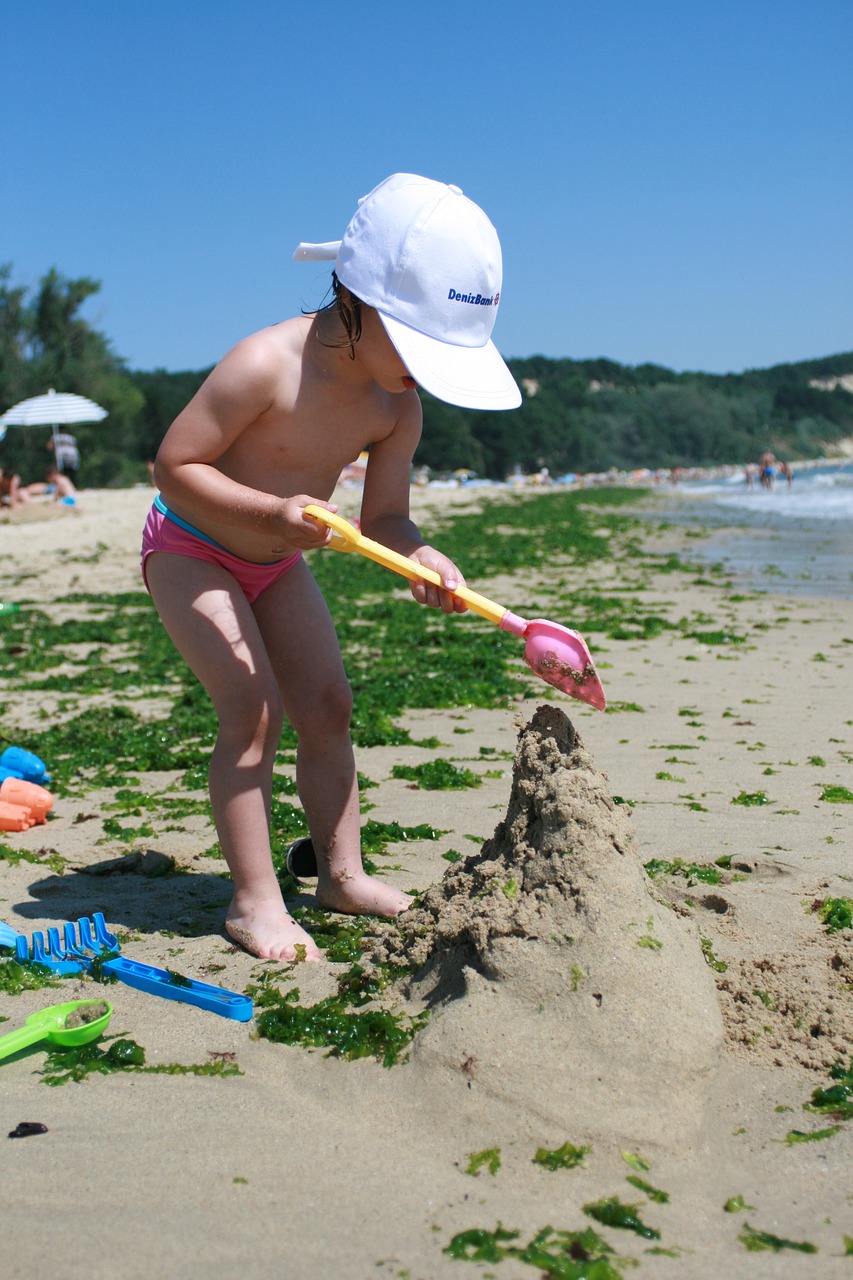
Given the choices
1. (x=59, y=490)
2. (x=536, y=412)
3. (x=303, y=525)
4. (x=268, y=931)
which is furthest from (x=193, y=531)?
(x=536, y=412)

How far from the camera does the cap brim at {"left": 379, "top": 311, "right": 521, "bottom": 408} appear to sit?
268 cm

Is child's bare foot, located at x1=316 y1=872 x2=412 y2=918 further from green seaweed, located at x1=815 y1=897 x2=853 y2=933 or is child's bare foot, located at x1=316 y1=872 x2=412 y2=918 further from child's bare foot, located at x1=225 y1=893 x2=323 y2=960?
green seaweed, located at x1=815 y1=897 x2=853 y2=933

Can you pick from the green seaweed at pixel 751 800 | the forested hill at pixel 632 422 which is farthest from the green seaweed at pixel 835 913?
the forested hill at pixel 632 422

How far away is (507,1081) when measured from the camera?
215cm

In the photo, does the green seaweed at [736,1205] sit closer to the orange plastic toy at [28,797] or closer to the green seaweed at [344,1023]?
the green seaweed at [344,1023]

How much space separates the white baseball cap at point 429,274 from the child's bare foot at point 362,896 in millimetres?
1455

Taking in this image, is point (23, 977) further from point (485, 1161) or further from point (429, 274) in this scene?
point (429, 274)

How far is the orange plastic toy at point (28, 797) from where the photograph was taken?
423 cm

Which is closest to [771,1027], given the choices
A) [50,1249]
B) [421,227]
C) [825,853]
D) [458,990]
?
[458,990]

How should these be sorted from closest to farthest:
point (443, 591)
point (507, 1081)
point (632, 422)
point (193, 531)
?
point (507, 1081) < point (443, 591) < point (193, 531) < point (632, 422)

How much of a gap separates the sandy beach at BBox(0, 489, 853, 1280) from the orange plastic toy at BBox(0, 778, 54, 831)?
393 mm

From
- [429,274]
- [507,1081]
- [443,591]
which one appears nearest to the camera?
[507,1081]

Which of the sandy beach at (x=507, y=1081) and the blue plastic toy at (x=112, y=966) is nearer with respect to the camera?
the sandy beach at (x=507, y=1081)

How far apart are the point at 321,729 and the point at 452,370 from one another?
1171 millimetres
